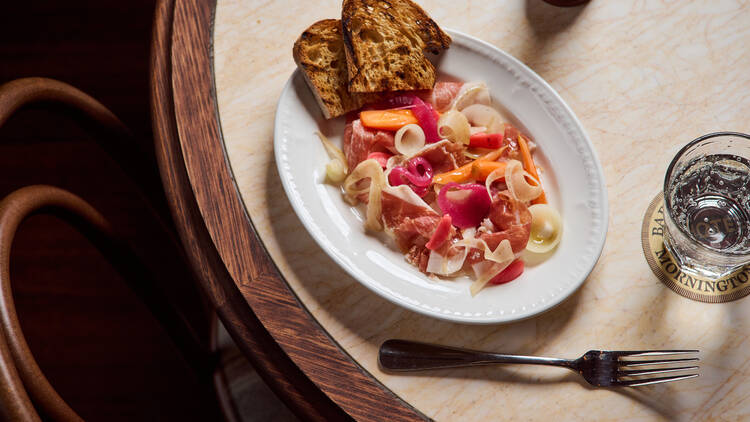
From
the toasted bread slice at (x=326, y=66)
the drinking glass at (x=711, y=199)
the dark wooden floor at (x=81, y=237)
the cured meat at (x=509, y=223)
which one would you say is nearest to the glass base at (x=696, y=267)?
the drinking glass at (x=711, y=199)

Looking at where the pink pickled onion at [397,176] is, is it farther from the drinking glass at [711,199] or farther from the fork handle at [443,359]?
the drinking glass at [711,199]

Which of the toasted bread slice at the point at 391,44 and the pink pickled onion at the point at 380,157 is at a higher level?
the toasted bread slice at the point at 391,44

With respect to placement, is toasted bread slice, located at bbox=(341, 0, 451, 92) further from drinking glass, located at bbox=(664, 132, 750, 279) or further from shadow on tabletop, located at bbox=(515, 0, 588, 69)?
drinking glass, located at bbox=(664, 132, 750, 279)

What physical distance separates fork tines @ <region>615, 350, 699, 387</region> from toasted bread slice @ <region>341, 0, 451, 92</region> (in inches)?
25.2

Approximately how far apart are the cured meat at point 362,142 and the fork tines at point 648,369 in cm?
57

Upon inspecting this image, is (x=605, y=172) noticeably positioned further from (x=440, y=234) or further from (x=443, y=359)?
(x=443, y=359)

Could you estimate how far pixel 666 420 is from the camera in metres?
1.00

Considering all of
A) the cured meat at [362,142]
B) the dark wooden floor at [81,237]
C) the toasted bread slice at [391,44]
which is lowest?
the dark wooden floor at [81,237]

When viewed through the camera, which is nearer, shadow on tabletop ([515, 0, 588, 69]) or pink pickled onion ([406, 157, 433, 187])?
pink pickled onion ([406, 157, 433, 187])

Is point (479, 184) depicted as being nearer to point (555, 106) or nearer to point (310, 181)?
point (555, 106)

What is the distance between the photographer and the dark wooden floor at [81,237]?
5.88ft

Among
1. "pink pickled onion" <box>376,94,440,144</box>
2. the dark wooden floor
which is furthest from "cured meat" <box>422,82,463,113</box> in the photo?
the dark wooden floor

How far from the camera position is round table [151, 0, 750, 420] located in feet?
3.31

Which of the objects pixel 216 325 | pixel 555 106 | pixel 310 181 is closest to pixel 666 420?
pixel 555 106
